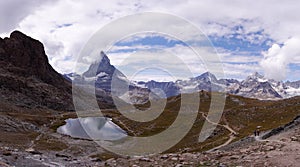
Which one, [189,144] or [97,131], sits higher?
[97,131]

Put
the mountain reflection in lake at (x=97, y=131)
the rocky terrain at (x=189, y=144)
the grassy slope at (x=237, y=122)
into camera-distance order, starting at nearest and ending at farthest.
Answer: the rocky terrain at (x=189, y=144) < the grassy slope at (x=237, y=122) < the mountain reflection in lake at (x=97, y=131)

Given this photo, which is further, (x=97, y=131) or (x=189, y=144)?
(x=97, y=131)

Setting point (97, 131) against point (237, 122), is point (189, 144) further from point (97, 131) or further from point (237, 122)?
point (97, 131)

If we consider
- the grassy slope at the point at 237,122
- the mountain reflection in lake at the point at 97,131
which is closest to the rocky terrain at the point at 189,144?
the grassy slope at the point at 237,122

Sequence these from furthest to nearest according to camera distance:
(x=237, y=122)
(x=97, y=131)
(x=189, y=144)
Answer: (x=97, y=131)
(x=237, y=122)
(x=189, y=144)

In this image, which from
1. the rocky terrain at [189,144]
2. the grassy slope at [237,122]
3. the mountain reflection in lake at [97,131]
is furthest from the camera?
the mountain reflection in lake at [97,131]

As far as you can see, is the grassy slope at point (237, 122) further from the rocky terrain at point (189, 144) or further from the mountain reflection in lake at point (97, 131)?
the mountain reflection in lake at point (97, 131)

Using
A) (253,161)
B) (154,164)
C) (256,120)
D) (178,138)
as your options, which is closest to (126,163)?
(154,164)

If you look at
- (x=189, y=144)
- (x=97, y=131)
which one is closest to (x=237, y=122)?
(x=189, y=144)

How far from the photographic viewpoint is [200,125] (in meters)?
130

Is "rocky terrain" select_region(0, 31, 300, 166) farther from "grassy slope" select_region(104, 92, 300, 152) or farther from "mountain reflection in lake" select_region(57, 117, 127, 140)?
"mountain reflection in lake" select_region(57, 117, 127, 140)

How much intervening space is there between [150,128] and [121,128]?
13395 millimetres

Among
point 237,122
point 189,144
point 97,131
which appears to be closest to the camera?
point 189,144

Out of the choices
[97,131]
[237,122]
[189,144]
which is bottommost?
[189,144]
